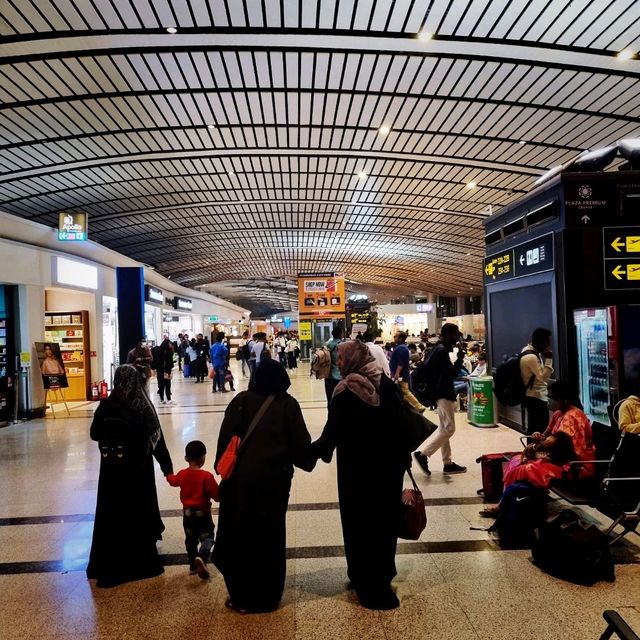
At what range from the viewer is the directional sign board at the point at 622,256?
5.68 m

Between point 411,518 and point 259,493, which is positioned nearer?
point 259,493

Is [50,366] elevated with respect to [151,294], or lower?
lower

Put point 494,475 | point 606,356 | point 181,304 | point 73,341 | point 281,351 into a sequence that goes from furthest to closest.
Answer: point 181,304
point 281,351
point 73,341
point 606,356
point 494,475

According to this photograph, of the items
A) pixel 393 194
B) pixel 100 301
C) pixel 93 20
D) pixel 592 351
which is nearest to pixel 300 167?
pixel 393 194

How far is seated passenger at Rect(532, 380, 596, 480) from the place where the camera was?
3.91m

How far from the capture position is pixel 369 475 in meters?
2.98

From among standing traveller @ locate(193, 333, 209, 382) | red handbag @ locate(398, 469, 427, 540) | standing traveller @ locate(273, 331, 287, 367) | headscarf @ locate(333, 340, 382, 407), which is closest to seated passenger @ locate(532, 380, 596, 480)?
red handbag @ locate(398, 469, 427, 540)

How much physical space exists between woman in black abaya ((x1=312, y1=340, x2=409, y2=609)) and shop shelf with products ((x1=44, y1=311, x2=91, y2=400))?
12.6m

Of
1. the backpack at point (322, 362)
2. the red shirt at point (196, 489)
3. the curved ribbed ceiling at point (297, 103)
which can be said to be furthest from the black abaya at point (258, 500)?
the curved ribbed ceiling at point (297, 103)

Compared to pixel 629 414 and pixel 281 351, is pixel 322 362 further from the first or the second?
pixel 281 351

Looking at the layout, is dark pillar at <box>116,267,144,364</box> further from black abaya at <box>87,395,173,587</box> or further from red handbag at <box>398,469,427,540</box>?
red handbag at <box>398,469,427,540</box>

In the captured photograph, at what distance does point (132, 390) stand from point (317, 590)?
1671 millimetres

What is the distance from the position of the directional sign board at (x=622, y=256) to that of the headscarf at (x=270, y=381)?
431cm

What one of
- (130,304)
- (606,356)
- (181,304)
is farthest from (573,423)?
(181,304)
